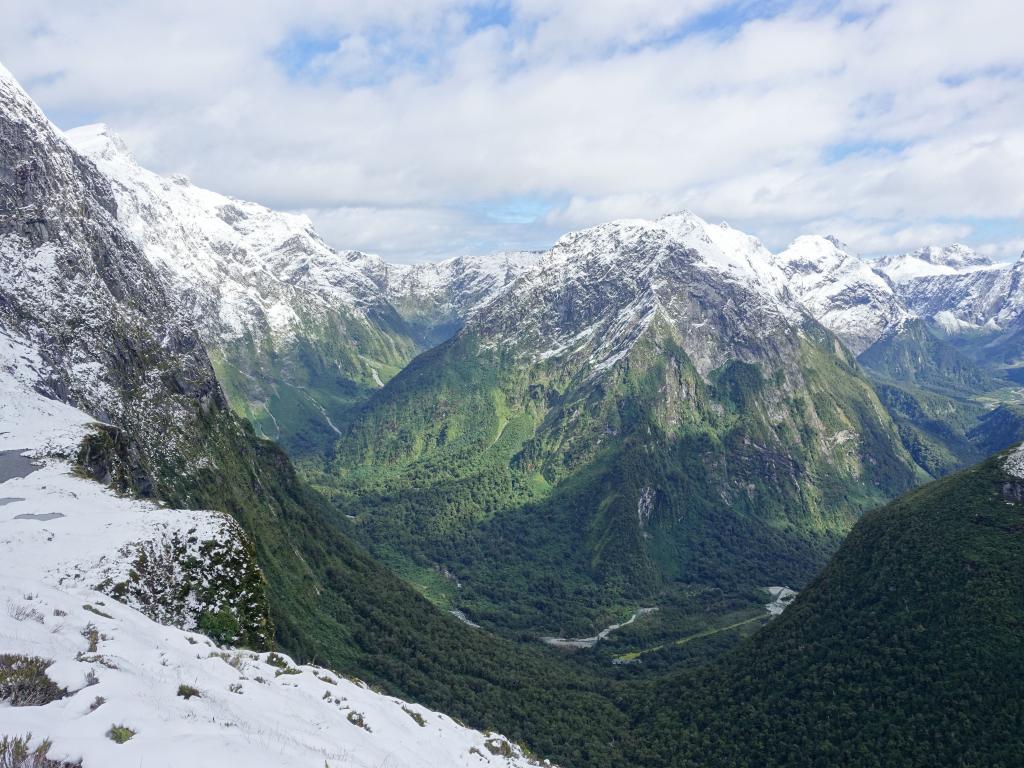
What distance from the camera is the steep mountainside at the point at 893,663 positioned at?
127m

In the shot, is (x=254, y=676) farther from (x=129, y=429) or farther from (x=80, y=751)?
(x=129, y=429)

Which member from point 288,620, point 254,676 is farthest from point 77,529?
point 288,620

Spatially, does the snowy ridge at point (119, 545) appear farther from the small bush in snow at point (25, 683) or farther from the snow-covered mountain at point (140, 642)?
the small bush in snow at point (25, 683)

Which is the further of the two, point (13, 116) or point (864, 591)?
point (13, 116)

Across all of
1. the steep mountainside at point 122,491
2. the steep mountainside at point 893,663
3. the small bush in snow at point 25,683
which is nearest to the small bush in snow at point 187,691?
the steep mountainside at point 122,491

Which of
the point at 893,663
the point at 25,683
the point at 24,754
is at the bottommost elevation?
the point at 893,663

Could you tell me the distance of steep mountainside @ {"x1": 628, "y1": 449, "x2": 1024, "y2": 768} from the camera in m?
127

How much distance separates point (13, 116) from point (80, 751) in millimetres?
240600

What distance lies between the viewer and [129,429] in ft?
517

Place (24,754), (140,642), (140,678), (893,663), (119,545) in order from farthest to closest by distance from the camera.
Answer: (893,663) → (119,545) → (140,642) → (140,678) → (24,754)

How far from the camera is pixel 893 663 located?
148 m

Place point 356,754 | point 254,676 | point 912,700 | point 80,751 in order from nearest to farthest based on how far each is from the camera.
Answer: point 80,751 < point 356,754 < point 254,676 < point 912,700

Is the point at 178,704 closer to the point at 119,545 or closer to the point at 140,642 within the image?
the point at 140,642

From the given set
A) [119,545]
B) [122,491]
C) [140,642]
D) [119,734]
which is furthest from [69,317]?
[119,734]
